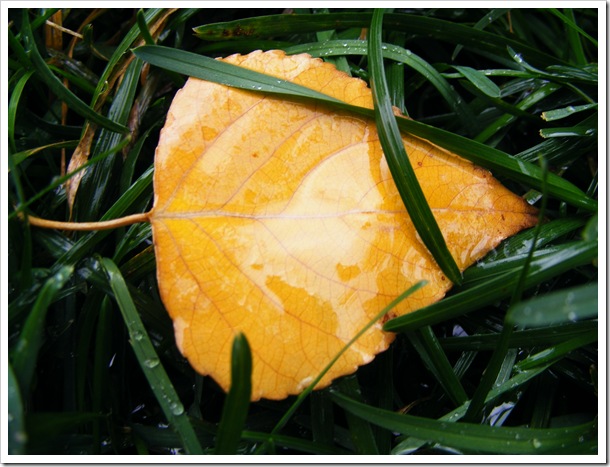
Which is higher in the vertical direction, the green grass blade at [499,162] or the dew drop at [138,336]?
the green grass blade at [499,162]

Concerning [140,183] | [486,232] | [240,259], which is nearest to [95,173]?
[140,183]

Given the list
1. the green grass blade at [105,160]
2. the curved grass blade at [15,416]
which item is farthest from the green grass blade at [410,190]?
the curved grass blade at [15,416]

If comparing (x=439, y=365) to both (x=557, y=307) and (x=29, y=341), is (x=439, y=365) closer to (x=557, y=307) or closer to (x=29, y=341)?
(x=557, y=307)

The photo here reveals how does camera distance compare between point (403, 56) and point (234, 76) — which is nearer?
point (234, 76)

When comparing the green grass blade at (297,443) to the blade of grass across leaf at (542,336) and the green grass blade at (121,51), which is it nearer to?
the blade of grass across leaf at (542,336)

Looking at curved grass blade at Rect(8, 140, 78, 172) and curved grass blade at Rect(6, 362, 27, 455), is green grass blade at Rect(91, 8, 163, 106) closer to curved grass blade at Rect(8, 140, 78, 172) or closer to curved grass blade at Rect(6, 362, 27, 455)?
curved grass blade at Rect(8, 140, 78, 172)

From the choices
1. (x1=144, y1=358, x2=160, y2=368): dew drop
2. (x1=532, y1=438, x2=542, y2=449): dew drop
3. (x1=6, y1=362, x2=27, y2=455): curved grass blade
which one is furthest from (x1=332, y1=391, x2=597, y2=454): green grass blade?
(x1=6, y1=362, x2=27, y2=455): curved grass blade

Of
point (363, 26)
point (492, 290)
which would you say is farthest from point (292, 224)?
point (363, 26)
